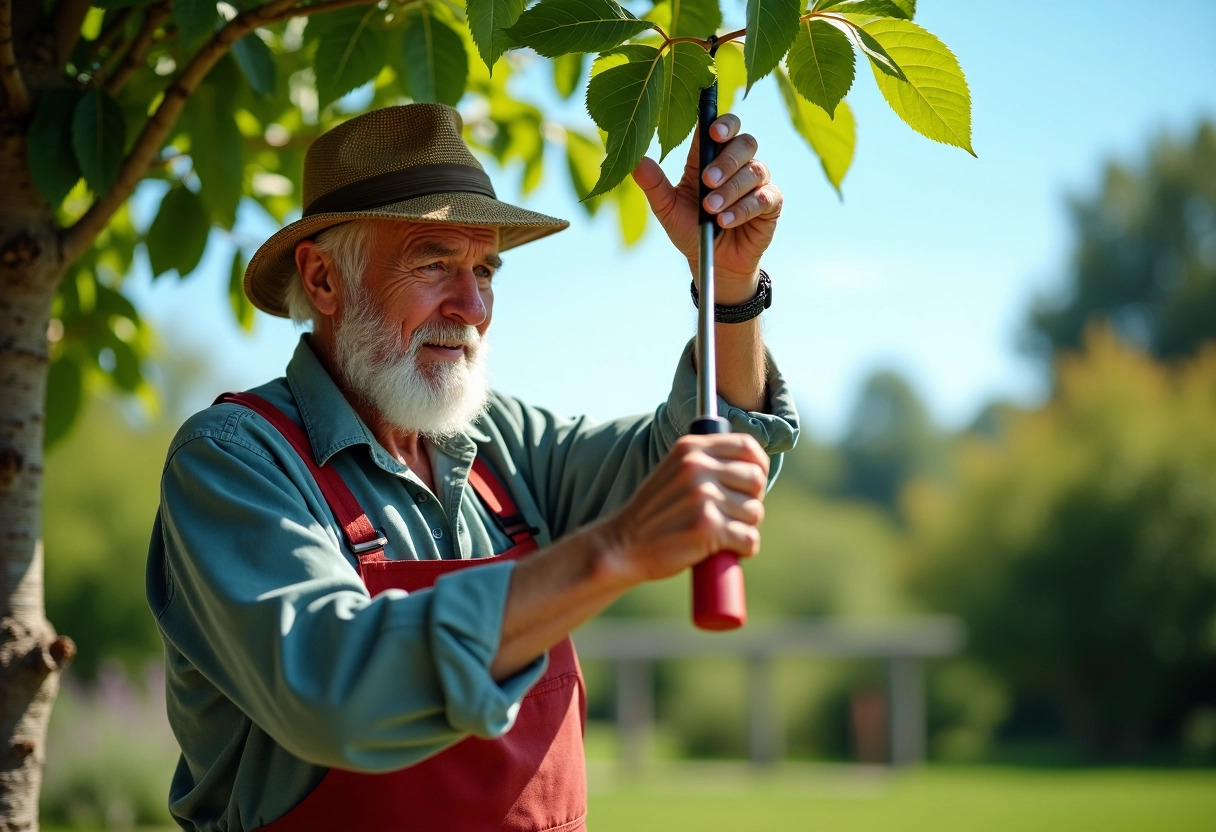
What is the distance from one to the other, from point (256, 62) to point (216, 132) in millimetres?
246

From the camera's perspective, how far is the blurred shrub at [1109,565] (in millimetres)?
18812

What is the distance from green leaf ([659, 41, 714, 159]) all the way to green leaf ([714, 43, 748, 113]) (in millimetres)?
558


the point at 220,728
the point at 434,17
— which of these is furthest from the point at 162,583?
the point at 434,17

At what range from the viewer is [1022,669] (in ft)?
65.2

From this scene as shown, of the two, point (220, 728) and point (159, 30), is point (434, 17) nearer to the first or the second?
point (159, 30)

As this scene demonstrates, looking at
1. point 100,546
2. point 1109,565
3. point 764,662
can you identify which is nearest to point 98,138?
point 764,662

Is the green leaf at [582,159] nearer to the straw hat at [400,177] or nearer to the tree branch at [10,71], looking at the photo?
the straw hat at [400,177]

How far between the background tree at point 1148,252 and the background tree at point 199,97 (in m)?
43.1

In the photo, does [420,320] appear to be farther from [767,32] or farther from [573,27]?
[767,32]

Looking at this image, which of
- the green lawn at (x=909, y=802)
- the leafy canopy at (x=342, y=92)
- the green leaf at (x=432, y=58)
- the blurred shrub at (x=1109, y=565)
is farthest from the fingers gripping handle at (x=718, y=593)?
the blurred shrub at (x=1109, y=565)

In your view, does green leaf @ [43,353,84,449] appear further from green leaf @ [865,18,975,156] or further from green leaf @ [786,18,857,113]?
green leaf @ [865,18,975,156]

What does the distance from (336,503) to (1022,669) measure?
19751mm

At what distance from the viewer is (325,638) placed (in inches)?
59.8

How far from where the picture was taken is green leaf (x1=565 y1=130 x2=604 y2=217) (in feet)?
10.5
